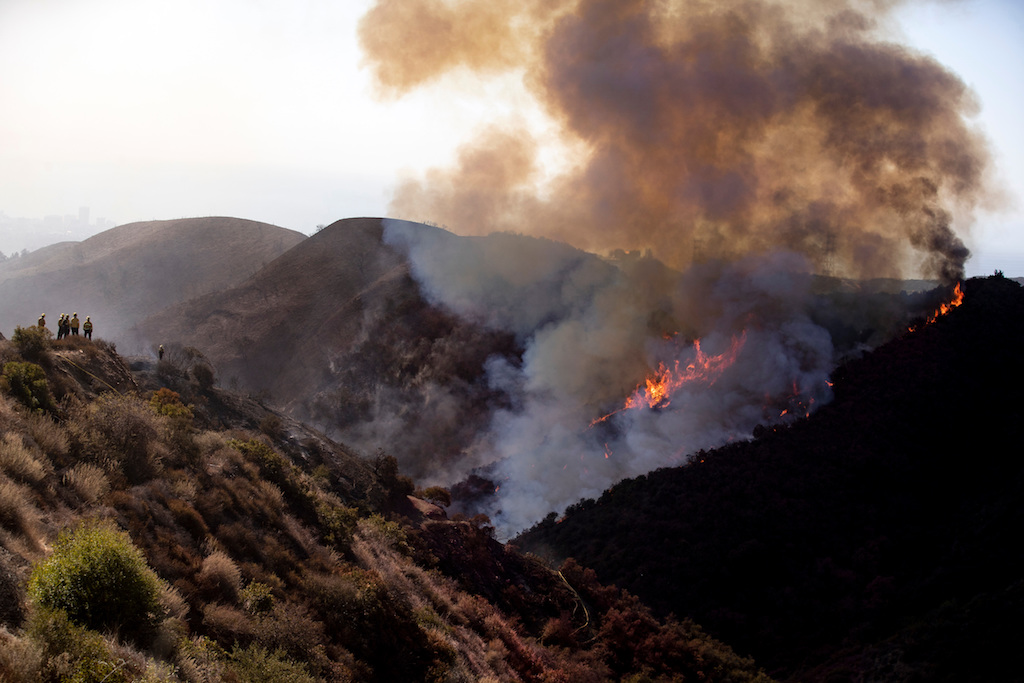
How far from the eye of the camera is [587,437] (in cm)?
3331

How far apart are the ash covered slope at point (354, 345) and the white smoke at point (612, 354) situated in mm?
2428

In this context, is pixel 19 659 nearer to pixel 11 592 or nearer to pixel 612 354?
pixel 11 592

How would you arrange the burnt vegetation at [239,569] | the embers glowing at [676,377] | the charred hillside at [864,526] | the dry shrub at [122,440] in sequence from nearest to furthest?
1. the burnt vegetation at [239,569]
2. the dry shrub at [122,440]
3. the charred hillside at [864,526]
4. the embers glowing at [676,377]

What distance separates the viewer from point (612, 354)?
39562 millimetres

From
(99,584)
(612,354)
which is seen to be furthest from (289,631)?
(612,354)

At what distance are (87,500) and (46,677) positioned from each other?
5206 mm

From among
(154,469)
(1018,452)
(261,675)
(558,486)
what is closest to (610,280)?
(558,486)

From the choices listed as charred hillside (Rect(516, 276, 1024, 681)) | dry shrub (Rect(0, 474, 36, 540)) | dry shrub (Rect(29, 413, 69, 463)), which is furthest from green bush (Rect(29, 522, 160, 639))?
charred hillside (Rect(516, 276, 1024, 681))

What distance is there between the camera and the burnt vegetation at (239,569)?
23.9 ft

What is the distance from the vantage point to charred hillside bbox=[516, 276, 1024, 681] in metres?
18.2

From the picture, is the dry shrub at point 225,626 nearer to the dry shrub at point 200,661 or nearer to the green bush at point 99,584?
the dry shrub at point 200,661

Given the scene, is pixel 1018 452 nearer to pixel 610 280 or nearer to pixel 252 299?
pixel 610 280

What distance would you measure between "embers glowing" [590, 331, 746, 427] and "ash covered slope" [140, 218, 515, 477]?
34.0ft

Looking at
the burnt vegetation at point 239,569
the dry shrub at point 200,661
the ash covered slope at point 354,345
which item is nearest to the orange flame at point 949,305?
the burnt vegetation at point 239,569
